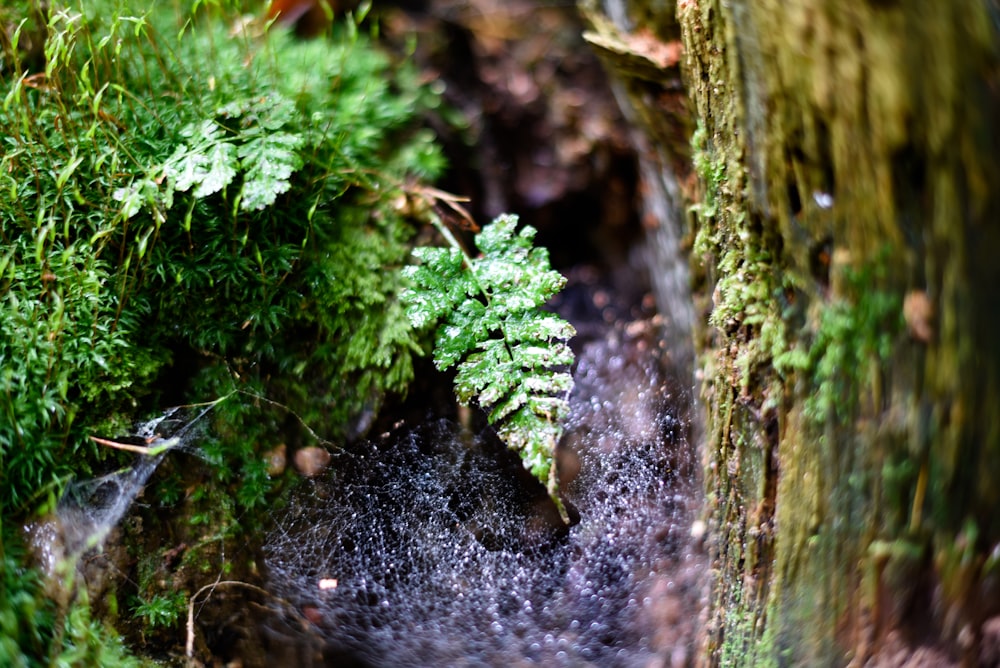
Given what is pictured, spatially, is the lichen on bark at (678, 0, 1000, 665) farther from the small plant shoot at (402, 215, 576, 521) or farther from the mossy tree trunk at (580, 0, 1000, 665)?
the small plant shoot at (402, 215, 576, 521)

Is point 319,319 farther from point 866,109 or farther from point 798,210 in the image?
point 866,109

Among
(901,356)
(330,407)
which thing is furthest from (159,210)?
(901,356)

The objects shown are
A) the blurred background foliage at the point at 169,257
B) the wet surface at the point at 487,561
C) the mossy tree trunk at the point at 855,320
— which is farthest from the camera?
the wet surface at the point at 487,561

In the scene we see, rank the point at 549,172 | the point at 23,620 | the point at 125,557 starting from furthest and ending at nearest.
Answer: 1. the point at 549,172
2. the point at 125,557
3. the point at 23,620

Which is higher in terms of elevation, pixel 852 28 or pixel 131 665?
pixel 852 28

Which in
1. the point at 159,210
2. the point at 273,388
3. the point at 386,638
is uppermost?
the point at 159,210

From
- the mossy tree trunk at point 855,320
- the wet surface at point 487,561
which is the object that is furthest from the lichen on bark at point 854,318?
the wet surface at point 487,561

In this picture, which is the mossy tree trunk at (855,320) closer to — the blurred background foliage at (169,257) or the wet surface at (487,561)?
the wet surface at (487,561)
